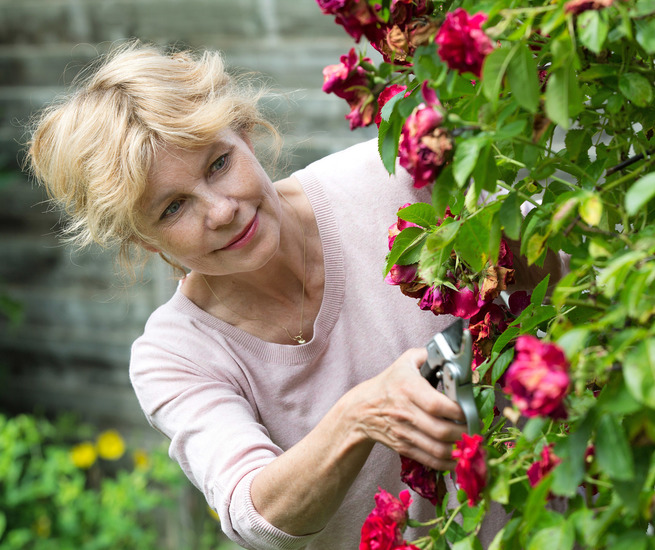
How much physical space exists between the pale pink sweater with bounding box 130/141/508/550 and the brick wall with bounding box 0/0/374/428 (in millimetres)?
775

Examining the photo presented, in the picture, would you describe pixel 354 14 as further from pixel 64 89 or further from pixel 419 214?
pixel 64 89

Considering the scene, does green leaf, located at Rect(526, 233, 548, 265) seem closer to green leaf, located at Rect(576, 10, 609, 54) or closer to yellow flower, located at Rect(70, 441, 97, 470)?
green leaf, located at Rect(576, 10, 609, 54)

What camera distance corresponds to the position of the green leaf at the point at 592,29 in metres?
0.56

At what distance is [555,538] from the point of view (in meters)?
0.59

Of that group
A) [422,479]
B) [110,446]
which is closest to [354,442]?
[422,479]

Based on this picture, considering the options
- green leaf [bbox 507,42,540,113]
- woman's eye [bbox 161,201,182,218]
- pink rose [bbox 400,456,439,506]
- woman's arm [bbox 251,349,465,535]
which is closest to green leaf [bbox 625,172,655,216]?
green leaf [bbox 507,42,540,113]

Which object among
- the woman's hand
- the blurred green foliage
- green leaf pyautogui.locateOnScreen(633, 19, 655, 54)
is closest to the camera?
green leaf pyautogui.locateOnScreen(633, 19, 655, 54)

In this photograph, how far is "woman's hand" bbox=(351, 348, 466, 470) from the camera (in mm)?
796

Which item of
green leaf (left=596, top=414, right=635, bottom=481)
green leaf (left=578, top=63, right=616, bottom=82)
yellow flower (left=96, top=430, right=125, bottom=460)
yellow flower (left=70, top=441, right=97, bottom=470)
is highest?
green leaf (left=578, top=63, right=616, bottom=82)

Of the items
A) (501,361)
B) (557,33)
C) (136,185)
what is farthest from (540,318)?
(136,185)

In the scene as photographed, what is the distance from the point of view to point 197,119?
124cm

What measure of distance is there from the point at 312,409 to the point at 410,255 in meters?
0.61

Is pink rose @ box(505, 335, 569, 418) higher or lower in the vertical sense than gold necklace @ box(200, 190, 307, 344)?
higher

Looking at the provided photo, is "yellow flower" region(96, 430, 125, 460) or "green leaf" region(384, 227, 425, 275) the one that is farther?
"yellow flower" region(96, 430, 125, 460)
